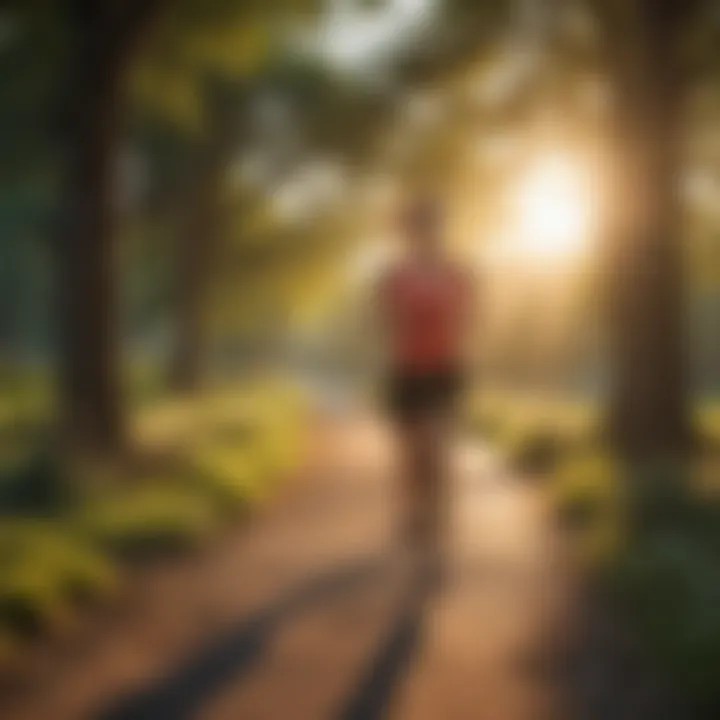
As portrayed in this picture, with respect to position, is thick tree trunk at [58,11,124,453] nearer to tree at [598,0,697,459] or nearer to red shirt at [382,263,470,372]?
red shirt at [382,263,470,372]

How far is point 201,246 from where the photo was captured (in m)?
12.2

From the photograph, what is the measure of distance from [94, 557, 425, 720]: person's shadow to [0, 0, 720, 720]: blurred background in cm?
3

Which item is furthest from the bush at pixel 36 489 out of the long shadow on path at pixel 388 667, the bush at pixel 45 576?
the long shadow on path at pixel 388 667

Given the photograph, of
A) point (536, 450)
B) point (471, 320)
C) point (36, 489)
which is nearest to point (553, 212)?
point (536, 450)

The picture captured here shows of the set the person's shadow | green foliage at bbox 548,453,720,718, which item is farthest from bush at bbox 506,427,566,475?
the person's shadow

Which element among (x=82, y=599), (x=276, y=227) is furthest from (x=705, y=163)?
(x=82, y=599)

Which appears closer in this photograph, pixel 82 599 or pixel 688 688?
pixel 688 688

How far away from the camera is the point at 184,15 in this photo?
1011 cm

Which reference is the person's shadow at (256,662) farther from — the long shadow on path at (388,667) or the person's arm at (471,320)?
the person's arm at (471,320)

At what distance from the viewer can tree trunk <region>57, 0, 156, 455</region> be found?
359 inches

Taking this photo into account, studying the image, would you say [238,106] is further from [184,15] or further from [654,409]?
[654,409]

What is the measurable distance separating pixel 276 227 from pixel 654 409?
4777 mm

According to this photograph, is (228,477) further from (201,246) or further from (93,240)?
(201,246)

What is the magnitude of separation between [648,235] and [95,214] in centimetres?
425
